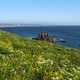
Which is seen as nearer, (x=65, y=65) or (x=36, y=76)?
(x=36, y=76)

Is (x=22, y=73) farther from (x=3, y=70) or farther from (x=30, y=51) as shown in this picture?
(x=30, y=51)

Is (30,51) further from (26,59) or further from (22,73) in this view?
(22,73)

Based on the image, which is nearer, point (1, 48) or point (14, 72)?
point (14, 72)

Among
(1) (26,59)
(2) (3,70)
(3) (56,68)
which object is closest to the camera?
(2) (3,70)

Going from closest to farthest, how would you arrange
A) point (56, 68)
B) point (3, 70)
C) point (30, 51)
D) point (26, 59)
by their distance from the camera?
point (3, 70)
point (56, 68)
point (26, 59)
point (30, 51)

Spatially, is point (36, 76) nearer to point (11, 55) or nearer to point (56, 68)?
point (56, 68)

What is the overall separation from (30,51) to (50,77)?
12.1 feet

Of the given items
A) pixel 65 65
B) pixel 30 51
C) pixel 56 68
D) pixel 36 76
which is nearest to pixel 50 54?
pixel 30 51

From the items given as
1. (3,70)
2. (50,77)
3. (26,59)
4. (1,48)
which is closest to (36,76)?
(50,77)

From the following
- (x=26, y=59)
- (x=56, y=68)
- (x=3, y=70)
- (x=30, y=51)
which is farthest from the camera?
(x=30, y=51)

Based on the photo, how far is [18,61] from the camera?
10.7m

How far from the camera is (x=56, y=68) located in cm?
1067

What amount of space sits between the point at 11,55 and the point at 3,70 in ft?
6.39

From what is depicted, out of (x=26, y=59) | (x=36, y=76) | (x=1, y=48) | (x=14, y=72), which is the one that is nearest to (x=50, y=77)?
(x=36, y=76)
